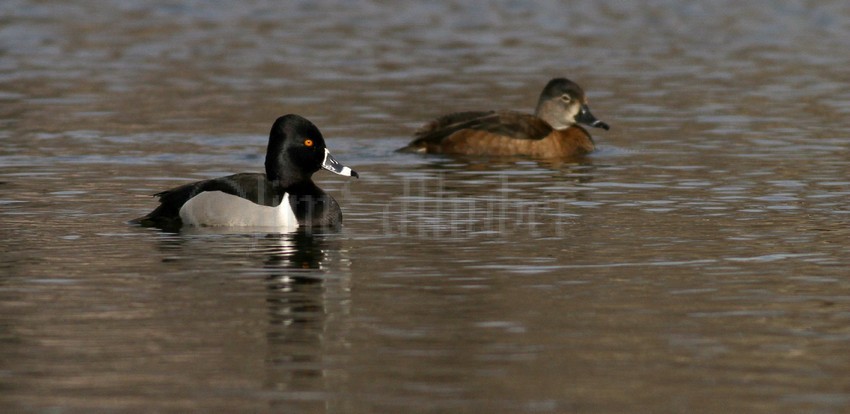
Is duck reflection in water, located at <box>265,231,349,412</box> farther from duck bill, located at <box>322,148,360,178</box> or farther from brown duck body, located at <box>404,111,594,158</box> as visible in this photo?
brown duck body, located at <box>404,111,594,158</box>

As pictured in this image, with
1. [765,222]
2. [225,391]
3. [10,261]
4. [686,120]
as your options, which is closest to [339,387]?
[225,391]

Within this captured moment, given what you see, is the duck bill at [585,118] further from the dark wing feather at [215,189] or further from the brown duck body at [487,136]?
the dark wing feather at [215,189]

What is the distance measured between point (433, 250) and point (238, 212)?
2044 mm

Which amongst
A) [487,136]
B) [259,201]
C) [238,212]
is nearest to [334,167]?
[259,201]

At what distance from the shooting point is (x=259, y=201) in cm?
1395

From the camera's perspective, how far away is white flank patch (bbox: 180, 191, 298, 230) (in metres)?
13.9

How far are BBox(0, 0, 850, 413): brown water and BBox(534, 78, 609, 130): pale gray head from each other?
2.54 ft

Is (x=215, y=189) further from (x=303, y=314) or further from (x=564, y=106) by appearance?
(x=564, y=106)

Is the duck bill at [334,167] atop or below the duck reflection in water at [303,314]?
atop

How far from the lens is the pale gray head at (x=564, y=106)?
21.0 m

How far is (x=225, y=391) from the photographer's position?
8336 millimetres

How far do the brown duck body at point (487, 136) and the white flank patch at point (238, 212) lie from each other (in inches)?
237

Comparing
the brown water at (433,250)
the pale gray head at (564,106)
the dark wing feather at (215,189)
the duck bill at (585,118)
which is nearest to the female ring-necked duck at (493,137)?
the brown water at (433,250)

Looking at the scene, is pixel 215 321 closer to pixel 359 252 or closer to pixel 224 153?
pixel 359 252
